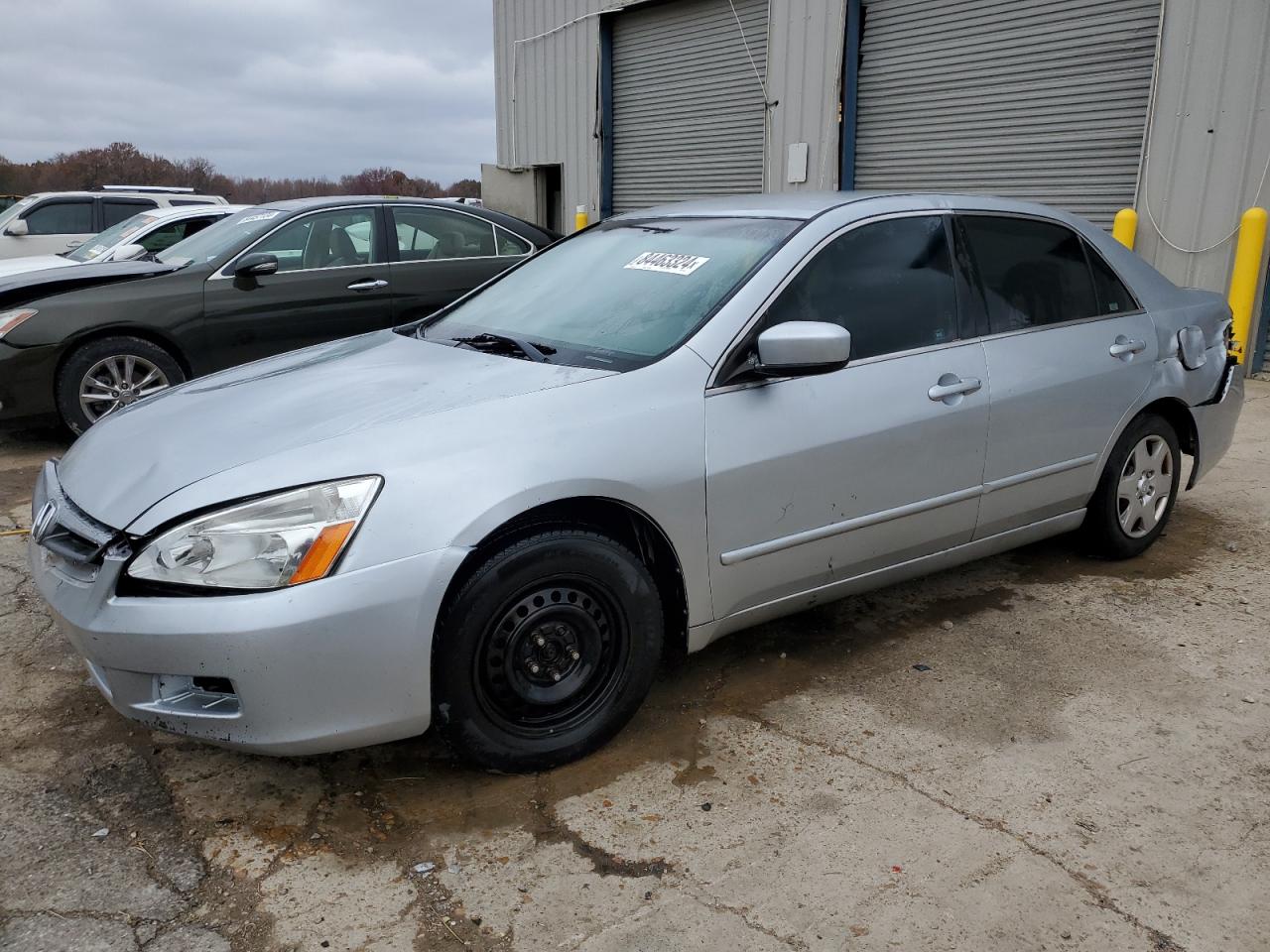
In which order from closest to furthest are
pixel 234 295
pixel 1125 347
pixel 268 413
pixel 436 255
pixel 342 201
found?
pixel 268 413 < pixel 1125 347 < pixel 234 295 < pixel 342 201 < pixel 436 255

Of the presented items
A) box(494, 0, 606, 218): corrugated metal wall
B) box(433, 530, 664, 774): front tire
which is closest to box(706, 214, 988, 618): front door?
box(433, 530, 664, 774): front tire

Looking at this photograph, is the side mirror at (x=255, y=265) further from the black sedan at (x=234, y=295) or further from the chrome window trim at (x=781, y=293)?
the chrome window trim at (x=781, y=293)

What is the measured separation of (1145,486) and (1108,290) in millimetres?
839

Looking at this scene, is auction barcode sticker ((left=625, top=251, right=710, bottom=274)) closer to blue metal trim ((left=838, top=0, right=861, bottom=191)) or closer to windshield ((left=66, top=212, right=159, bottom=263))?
windshield ((left=66, top=212, right=159, bottom=263))

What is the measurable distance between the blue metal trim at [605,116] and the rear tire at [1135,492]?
1075 cm

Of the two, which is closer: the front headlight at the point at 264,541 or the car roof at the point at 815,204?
the front headlight at the point at 264,541

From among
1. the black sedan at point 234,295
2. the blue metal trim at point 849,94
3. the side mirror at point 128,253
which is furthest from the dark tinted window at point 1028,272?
the blue metal trim at point 849,94

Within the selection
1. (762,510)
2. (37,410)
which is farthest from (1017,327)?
(37,410)

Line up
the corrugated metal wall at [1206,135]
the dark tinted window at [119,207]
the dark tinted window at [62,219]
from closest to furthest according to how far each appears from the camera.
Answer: the corrugated metal wall at [1206,135]
the dark tinted window at [62,219]
the dark tinted window at [119,207]

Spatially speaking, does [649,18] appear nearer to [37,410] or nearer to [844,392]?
[37,410]

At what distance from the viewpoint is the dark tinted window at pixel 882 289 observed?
3260 mm

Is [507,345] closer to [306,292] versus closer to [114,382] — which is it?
[306,292]

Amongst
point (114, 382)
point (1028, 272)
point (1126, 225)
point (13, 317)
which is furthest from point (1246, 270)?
point (13, 317)

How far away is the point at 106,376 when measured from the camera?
A: 6.48m
